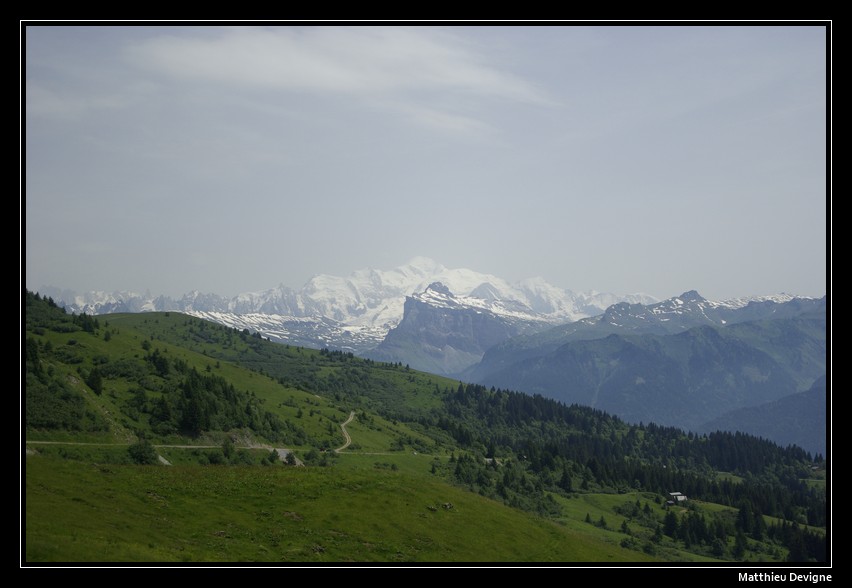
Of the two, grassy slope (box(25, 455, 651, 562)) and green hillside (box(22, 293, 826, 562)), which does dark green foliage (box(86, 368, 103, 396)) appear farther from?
grassy slope (box(25, 455, 651, 562))

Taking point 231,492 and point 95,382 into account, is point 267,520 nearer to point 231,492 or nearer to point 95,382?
point 231,492

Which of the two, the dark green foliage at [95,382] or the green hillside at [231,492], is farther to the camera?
the dark green foliage at [95,382]

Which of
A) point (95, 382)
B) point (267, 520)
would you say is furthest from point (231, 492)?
point (95, 382)

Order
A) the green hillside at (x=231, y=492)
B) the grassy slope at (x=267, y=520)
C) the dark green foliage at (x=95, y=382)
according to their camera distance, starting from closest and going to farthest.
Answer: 1. the grassy slope at (x=267, y=520)
2. the green hillside at (x=231, y=492)
3. the dark green foliage at (x=95, y=382)

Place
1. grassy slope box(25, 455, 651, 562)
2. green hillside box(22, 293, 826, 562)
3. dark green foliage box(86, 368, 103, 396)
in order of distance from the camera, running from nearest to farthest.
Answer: grassy slope box(25, 455, 651, 562) → green hillside box(22, 293, 826, 562) → dark green foliage box(86, 368, 103, 396)

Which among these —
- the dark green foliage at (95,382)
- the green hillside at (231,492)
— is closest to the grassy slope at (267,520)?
the green hillside at (231,492)

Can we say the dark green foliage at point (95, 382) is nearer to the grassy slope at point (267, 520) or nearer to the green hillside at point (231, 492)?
the green hillside at point (231, 492)

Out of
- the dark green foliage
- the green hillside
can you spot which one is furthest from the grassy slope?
the dark green foliage

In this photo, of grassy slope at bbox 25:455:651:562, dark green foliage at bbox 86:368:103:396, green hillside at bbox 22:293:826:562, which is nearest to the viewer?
grassy slope at bbox 25:455:651:562
